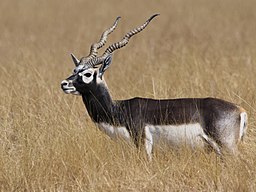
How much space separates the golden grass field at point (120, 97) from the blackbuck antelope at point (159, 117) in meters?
0.14

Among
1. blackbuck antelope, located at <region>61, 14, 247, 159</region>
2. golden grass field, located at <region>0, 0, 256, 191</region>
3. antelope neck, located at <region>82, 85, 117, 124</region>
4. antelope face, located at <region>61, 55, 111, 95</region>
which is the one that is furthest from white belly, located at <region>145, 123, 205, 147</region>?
antelope face, located at <region>61, 55, 111, 95</region>

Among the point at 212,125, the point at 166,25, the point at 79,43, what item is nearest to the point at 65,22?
the point at 166,25

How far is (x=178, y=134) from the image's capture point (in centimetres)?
643

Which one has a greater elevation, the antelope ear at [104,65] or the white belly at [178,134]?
the antelope ear at [104,65]

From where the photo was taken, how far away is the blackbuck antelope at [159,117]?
251 inches

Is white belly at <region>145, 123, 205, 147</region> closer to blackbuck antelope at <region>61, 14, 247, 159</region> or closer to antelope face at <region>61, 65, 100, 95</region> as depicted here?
blackbuck antelope at <region>61, 14, 247, 159</region>

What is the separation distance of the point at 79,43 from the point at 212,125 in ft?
35.0

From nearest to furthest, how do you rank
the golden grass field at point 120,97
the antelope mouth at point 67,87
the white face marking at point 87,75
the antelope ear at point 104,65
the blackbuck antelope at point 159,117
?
the golden grass field at point 120,97
the blackbuck antelope at point 159,117
the antelope mouth at point 67,87
the white face marking at point 87,75
the antelope ear at point 104,65

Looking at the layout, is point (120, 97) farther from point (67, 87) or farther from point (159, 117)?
point (159, 117)

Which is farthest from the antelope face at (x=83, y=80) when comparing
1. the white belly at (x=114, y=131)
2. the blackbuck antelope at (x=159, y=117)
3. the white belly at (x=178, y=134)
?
the white belly at (x=178, y=134)

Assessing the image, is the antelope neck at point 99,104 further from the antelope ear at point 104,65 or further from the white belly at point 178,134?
the white belly at point 178,134

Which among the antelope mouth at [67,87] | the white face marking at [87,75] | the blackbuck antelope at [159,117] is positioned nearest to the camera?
the blackbuck antelope at [159,117]

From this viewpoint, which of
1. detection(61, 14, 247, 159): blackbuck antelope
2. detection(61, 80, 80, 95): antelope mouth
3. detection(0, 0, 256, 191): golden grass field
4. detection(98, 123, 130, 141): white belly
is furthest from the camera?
detection(61, 80, 80, 95): antelope mouth

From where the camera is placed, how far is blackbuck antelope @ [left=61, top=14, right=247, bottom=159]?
6367 mm
